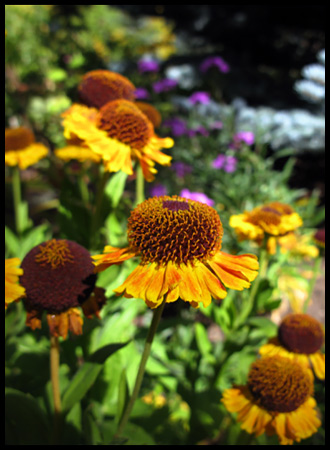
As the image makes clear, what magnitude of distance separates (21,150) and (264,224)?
3.77 ft

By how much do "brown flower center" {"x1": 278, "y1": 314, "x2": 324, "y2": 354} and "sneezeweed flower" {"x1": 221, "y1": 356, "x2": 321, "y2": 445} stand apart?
0.19m

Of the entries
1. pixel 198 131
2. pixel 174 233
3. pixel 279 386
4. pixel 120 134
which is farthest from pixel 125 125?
pixel 198 131

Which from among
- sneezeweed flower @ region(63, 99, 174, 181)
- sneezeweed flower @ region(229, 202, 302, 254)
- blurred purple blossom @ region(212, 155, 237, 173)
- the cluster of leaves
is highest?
sneezeweed flower @ region(63, 99, 174, 181)

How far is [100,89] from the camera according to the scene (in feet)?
4.25

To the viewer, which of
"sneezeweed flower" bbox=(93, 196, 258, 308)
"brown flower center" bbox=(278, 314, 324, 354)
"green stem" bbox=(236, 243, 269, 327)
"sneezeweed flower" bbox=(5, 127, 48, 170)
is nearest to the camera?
"sneezeweed flower" bbox=(93, 196, 258, 308)

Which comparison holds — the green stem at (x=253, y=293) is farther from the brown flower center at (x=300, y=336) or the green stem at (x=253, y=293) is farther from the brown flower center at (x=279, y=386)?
the brown flower center at (x=279, y=386)

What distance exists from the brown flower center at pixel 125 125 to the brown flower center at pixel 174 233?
42cm

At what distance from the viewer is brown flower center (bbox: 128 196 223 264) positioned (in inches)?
28.5

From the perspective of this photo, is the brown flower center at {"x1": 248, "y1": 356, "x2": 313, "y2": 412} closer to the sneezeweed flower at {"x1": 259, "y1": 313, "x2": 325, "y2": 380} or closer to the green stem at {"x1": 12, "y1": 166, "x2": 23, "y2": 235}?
the sneezeweed flower at {"x1": 259, "y1": 313, "x2": 325, "y2": 380}

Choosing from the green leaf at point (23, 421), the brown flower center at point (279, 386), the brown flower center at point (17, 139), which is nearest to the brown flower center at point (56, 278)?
the green leaf at point (23, 421)

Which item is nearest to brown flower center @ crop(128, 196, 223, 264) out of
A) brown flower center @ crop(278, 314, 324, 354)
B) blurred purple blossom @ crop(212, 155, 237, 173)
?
brown flower center @ crop(278, 314, 324, 354)

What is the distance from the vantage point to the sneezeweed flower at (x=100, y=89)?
1288mm
